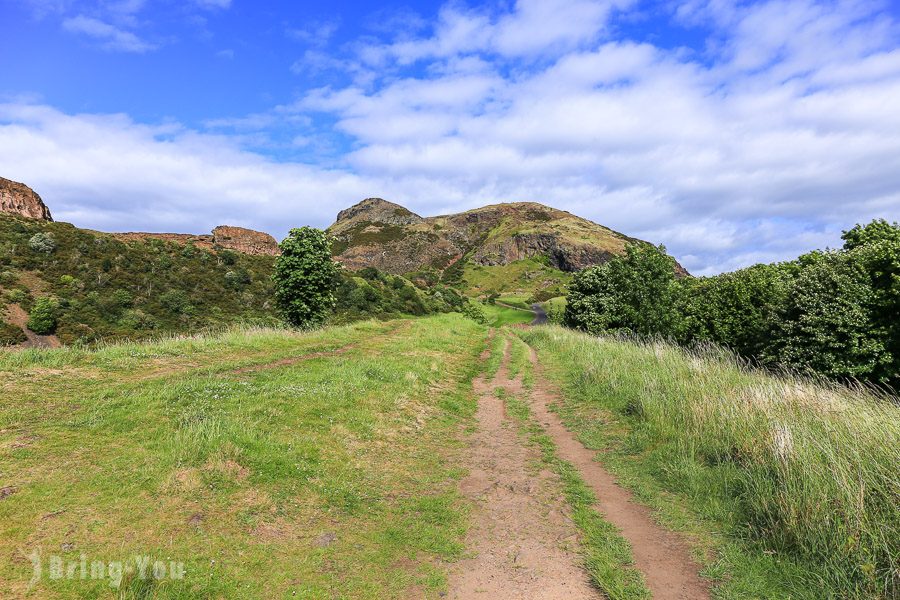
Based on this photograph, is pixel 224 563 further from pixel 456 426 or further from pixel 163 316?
pixel 163 316

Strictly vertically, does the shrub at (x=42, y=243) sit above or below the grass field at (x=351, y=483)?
above

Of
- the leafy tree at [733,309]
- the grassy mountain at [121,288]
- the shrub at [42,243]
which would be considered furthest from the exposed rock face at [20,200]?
the leafy tree at [733,309]

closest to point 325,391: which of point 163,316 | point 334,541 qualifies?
point 334,541

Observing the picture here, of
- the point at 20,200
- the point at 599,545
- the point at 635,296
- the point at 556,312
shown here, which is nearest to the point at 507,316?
the point at 556,312

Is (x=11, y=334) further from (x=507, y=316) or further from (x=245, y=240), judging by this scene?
(x=507, y=316)

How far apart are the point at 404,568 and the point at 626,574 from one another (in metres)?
3.01

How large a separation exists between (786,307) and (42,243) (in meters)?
72.4

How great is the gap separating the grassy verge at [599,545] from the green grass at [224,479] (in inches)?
78.8

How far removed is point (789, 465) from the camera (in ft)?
22.5

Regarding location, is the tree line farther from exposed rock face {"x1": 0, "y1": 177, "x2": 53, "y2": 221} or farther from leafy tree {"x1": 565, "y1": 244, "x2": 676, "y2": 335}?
exposed rock face {"x1": 0, "y1": 177, "x2": 53, "y2": 221}

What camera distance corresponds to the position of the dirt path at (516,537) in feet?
17.9

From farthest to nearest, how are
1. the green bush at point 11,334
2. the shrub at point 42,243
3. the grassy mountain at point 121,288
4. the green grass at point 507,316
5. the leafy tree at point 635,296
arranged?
the green grass at point 507,316 < the shrub at point 42,243 < the leafy tree at point 635,296 < the grassy mountain at point 121,288 < the green bush at point 11,334

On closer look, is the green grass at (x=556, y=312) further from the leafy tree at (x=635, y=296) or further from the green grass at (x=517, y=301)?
the green grass at (x=517, y=301)

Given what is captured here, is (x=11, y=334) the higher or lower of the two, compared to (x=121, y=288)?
lower
